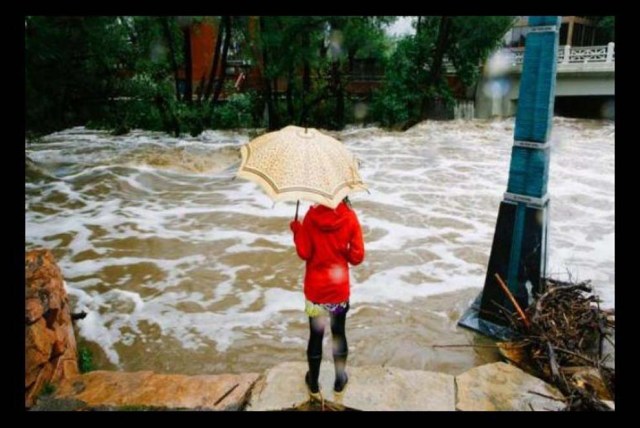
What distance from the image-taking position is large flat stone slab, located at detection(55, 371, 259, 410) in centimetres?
325

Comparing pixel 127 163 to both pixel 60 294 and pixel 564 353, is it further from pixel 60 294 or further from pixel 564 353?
pixel 564 353

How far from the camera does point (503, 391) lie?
11.3ft

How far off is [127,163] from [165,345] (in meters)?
10.1

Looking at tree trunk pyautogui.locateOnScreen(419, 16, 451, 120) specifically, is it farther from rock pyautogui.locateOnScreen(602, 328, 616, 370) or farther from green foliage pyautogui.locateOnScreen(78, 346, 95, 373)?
green foliage pyautogui.locateOnScreen(78, 346, 95, 373)

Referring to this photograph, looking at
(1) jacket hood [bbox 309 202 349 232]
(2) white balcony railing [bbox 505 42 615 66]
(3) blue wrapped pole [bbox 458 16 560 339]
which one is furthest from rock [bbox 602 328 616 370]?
(2) white balcony railing [bbox 505 42 615 66]

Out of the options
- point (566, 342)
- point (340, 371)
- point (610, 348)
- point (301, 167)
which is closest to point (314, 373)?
point (340, 371)

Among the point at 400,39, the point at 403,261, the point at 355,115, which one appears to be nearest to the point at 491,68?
the point at 400,39

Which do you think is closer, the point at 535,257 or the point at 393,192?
the point at 535,257

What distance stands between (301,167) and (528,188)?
2.33 metres

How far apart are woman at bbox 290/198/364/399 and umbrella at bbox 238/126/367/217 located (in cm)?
22

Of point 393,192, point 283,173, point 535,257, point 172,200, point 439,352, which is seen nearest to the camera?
point 283,173

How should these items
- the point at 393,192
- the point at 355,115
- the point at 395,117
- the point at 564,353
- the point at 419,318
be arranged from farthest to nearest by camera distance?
the point at 355,115
the point at 395,117
the point at 393,192
the point at 419,318
the point at 564,353

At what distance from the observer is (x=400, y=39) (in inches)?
880

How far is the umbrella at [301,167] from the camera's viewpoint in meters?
2.60
